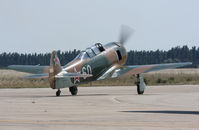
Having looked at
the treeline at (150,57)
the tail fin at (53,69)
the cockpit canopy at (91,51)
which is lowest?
the tail fin at (53,69)

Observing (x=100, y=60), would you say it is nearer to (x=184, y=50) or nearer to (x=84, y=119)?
(x=84, y=119)

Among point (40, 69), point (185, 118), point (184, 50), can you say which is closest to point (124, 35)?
point (40, 69)

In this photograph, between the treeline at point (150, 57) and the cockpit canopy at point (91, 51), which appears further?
the treeline at point (150, 57)

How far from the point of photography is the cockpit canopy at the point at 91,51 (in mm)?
28789

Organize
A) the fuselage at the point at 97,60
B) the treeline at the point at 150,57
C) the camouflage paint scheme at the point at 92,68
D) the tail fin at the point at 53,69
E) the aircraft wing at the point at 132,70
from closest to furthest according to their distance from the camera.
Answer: the tail fin at the point at 53,69 < the camouflage paint scheme at the point at 92,68 < the fuselage at the point at 97,60 < the aircraft wing at the point at 132,70 < the treeline at the point at 150,57

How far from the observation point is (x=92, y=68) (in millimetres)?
29266

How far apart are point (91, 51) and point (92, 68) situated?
1027mm

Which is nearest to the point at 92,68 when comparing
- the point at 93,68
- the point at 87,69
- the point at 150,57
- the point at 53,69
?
the point at 93,68

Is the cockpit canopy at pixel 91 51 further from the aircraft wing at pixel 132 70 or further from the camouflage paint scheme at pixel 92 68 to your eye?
the aircraft wing at pixel 132 70

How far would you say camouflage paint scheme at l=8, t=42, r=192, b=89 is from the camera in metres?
26.2

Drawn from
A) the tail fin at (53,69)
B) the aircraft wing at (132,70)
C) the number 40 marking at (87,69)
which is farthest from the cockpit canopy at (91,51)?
the tail fin at (53,69)

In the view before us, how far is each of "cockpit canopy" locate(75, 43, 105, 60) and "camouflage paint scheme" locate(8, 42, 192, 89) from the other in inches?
5.6

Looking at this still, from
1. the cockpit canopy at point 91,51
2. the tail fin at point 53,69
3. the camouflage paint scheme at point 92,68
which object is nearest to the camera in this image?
the tail fin at point 53,69

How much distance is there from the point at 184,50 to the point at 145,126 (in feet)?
475
